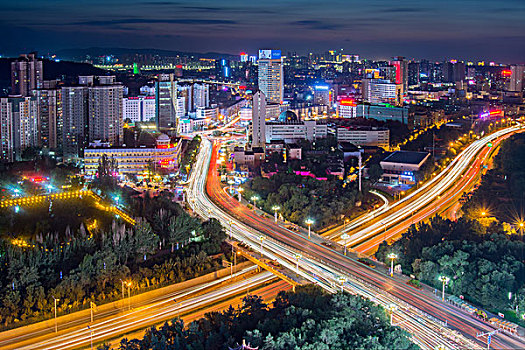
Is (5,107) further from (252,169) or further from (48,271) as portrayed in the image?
(48,271)

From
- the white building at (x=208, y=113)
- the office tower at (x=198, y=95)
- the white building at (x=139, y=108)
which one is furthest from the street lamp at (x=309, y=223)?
the office tower at (x=198, y=95)

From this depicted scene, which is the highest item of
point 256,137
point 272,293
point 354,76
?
point 354,76

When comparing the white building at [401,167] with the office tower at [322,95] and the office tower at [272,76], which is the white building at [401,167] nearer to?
the office tower at [272,76]

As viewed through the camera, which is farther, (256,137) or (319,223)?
(256,137)

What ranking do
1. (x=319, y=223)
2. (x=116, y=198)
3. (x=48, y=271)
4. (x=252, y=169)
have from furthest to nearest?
(x=252, y=169), (x=116, y=198), (x=319, y=223), (x=48, y=271)

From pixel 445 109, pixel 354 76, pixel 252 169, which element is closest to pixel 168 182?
pixel 252 169

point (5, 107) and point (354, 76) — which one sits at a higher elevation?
point (354, 76)

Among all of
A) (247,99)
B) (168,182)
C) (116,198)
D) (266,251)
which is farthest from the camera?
(247,99)

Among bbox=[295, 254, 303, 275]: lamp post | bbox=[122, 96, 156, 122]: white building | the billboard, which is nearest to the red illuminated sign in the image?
the billboard
